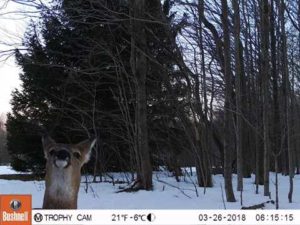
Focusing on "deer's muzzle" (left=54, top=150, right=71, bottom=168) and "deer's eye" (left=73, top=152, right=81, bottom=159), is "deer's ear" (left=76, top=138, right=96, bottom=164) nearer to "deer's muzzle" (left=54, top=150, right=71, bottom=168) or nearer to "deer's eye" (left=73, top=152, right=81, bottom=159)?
"deer's eye" (left=73, top=152, right=81, bottom=159)

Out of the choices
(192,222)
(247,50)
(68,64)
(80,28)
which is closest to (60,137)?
(68,64)

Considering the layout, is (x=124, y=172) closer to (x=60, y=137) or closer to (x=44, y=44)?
(x=60, y=137)

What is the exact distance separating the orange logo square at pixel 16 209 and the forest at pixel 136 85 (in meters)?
7.84

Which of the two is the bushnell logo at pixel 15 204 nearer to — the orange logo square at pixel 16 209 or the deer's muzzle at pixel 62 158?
the orange logo square at pixel 16 209

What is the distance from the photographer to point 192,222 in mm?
4086

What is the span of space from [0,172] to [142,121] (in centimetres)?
636

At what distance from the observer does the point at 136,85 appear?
13.0 metres

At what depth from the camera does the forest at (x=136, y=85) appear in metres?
12.9

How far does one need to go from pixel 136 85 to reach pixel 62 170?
30.6 feet

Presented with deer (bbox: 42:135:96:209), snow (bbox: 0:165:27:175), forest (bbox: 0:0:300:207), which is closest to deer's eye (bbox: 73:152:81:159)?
deer (bbox: 42:135:96:209)

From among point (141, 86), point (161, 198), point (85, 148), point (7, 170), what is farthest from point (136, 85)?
point (85, 148)

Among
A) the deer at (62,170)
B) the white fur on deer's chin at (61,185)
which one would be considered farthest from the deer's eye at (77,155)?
the white fur on deer's chin at (61,185)

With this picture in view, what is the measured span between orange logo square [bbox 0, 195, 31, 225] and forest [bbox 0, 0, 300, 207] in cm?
784

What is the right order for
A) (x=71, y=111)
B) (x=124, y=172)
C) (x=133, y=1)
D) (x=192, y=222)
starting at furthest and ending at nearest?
(x=124, y=172)
(x=71, y=111)
(x=133, y=1)
(x=192, y=222)
